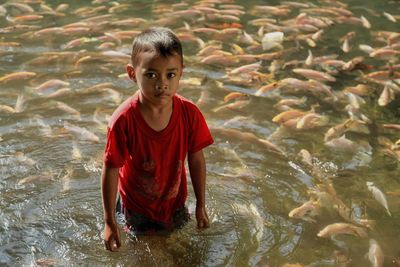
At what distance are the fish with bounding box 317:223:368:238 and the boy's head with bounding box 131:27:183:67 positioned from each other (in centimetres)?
195

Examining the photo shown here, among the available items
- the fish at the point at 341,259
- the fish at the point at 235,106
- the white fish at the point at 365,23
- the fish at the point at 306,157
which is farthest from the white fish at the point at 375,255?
the white fish at the point at 365,23

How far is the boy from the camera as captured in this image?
9.30ft

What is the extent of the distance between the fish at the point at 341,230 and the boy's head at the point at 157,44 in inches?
76.7

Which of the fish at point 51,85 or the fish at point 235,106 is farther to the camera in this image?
the fish at point 51,85

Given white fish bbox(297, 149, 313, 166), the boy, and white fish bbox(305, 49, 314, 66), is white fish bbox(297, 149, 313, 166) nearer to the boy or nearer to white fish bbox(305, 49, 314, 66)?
the boy

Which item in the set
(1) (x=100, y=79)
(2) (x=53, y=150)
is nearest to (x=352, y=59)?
(1) (x=100, y=79)

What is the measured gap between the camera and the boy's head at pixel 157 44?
277 centimetres

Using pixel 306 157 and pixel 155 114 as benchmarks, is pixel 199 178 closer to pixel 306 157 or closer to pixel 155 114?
pixel 155 114

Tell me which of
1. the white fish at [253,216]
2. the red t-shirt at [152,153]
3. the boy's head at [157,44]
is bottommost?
the white fish at [253,216]

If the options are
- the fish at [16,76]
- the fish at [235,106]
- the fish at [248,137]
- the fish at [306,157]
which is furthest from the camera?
the fish at [16,76]

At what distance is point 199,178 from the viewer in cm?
345

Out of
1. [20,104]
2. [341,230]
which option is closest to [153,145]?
[341,230]

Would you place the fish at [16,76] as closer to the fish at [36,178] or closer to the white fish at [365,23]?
the fish at [36,178]

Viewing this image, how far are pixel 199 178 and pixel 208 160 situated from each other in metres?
1.58
